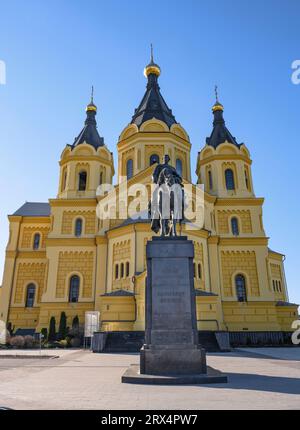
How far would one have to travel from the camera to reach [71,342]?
78.9 feet

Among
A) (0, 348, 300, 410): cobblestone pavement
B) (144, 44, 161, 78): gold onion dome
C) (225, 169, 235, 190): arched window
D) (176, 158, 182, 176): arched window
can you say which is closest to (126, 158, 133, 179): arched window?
(176, 158, 182, 176): arched window

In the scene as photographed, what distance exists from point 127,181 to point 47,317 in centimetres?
1353

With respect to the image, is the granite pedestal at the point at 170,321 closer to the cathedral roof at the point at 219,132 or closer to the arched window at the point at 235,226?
the arched window at the point at 235,226

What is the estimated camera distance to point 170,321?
28.0ft

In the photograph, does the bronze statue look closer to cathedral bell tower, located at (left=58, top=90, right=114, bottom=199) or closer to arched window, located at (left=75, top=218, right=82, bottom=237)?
arched window, located at (left=75, top=218, right=82, bottom=237)

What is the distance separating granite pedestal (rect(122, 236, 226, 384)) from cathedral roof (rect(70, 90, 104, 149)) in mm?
27000

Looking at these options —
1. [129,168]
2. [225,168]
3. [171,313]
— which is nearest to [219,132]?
[225,168]

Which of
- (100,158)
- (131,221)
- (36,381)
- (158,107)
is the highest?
(158,107)

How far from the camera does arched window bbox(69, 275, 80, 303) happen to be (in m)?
28.6

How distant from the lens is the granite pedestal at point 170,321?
7.93 metres

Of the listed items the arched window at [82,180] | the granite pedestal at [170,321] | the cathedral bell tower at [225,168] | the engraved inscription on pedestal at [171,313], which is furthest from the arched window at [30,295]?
the engraved inscription on pedestal at [171,313]

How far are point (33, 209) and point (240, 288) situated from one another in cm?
2250
